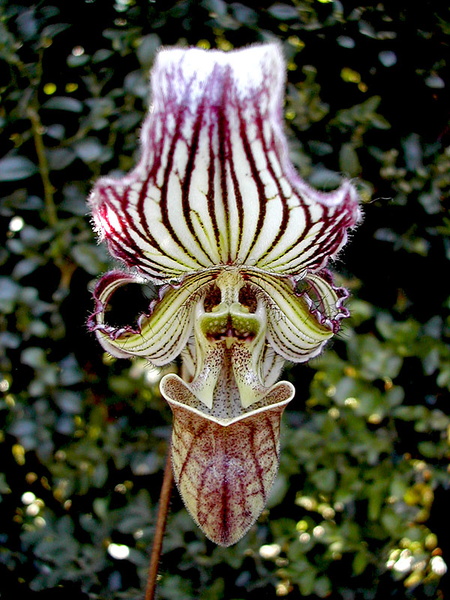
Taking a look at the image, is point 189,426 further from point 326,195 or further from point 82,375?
point 82,375

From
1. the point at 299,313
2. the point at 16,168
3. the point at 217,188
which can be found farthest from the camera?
the point at 16,168

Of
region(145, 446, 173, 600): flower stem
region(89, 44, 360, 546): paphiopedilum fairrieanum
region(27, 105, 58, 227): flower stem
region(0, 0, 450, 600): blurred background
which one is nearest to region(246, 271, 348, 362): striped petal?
region(89, 44, 360, 546): paphiopedilum fairrieanum

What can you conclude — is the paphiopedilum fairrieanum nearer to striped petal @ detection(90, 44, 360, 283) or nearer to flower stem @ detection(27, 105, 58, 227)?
striped petal @ detection(90, 44, 360, 283)

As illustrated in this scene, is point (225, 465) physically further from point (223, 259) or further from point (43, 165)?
point (43, 165)

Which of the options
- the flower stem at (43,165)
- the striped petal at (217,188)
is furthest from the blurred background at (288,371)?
the striped petal at (217,188)

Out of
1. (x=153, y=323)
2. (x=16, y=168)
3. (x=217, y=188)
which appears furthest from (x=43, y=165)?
(x=217, y=188)

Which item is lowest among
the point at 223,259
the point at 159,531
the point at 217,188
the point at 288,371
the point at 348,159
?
the point at 288,371

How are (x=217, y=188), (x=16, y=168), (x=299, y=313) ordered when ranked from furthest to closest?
(x=16, y=168)
(x=299, y=313)
(x=217, y=188)

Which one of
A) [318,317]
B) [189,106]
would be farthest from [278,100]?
[318,317]

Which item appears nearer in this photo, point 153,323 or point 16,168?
point 153,323
